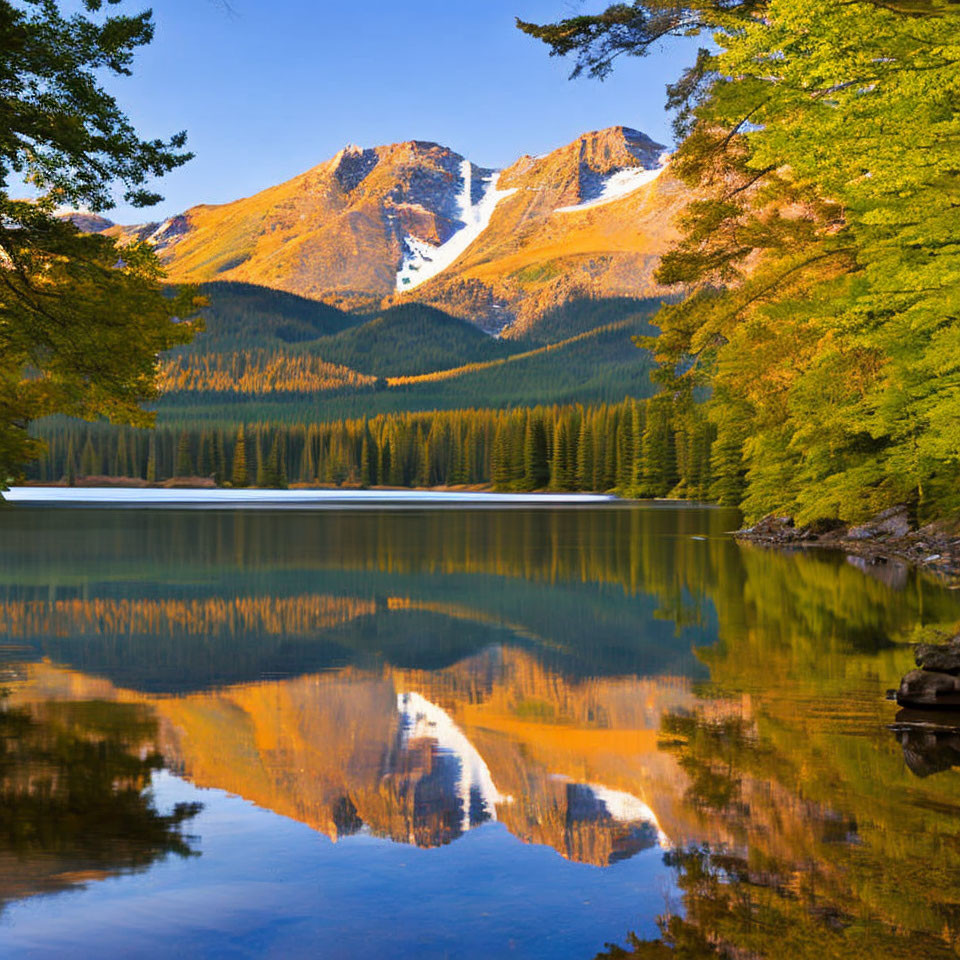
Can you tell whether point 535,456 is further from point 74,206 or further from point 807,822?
point 807,822

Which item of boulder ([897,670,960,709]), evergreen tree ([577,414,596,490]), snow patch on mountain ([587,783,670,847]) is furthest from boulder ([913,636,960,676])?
evergreen tree ([577,414,596,490])

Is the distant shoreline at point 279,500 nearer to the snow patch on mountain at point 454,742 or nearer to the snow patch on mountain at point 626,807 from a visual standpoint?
the snow patch on mountain at point 454,742

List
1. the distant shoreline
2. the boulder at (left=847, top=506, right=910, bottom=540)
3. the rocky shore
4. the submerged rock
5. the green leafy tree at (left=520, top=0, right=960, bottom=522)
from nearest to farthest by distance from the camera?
the submerged rock → the green leafy tree at (left=520, top=0, right=960, bottom=522) → the rocky shore → the boulder at (left=847, top=506, right=910, bottom=540) → the distant shoreline

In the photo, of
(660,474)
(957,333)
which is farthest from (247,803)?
(660,474)

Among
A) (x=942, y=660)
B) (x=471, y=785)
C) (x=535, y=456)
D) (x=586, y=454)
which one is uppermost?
(x=535, y=456)

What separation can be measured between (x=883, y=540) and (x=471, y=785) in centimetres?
3257

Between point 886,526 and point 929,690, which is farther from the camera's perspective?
point 886,526

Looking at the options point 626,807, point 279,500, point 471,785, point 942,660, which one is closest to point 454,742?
point 471,785

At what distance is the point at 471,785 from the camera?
882 centimetres

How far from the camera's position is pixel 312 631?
59.7 feet

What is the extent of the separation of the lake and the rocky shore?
33.6 feet

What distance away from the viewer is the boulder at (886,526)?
3784 cm

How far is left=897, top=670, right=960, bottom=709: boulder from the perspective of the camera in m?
11.5

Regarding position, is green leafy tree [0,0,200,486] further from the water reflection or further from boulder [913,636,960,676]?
boulder [913,636,960,676]
